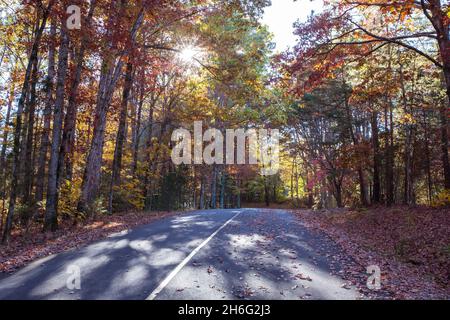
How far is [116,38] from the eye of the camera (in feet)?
43.3

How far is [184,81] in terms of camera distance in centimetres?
2723

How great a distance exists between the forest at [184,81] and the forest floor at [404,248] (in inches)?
102

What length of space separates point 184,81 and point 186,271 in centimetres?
2165

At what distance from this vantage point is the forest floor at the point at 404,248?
719 cm

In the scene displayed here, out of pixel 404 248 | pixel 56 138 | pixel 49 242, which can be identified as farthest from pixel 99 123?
pixel 404 248

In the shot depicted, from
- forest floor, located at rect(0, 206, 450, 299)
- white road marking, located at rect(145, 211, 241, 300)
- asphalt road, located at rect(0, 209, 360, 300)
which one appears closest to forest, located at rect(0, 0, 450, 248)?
forest floor, located at rect(0, 206, 450, 299)

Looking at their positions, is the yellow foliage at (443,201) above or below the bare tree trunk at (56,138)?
below

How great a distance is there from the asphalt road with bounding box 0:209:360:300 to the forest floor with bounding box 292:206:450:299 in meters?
0.95

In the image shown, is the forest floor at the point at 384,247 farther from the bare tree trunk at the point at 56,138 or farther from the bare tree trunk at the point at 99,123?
the bare tree trunk at the point at 99,123

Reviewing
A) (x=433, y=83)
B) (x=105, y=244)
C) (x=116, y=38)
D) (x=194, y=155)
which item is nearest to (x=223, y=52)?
(x=116, y=38)

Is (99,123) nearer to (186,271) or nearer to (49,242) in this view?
(49,242)

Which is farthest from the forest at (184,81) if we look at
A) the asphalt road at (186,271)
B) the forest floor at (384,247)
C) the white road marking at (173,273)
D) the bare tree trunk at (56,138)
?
the white road marking at (173,273)
